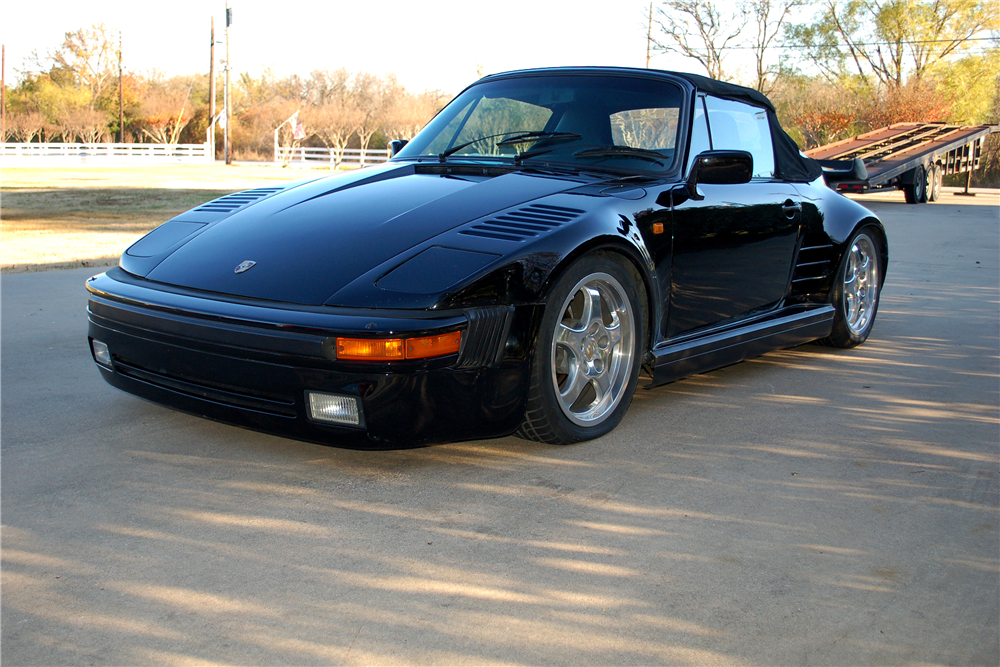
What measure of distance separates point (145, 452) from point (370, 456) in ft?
2.73

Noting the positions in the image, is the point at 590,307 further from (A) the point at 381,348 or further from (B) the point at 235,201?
(B) the point at 235,201

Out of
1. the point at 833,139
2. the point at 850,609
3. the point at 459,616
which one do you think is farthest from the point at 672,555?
the point at 833,139

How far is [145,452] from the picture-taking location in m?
3.26

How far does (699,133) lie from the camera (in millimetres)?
4156

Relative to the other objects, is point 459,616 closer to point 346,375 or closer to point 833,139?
point 346,375

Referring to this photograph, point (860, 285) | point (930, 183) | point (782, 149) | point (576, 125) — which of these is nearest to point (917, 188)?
point (930, 183)

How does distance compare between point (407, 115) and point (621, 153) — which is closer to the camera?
point (621, 153)

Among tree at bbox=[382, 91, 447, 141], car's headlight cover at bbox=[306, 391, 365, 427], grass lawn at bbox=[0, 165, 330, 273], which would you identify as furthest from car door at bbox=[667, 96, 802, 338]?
tree at bbox=[382, 91, 447, 141]

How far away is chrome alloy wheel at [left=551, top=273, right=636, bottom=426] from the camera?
3.43 meters

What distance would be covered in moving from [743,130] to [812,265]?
86 cm

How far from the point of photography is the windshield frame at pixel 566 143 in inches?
156

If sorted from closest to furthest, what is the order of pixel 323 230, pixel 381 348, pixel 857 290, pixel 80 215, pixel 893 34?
pixel 381 348, pixel 323 230, pixel 857 290, pixel 80 215, pixel 893 34

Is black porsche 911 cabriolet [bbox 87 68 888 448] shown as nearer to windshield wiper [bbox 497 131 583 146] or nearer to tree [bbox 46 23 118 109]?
windshield wiper [bbox 497 131 583 146]

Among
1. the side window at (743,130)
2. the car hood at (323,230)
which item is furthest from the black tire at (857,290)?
the car hood at (323,230)
